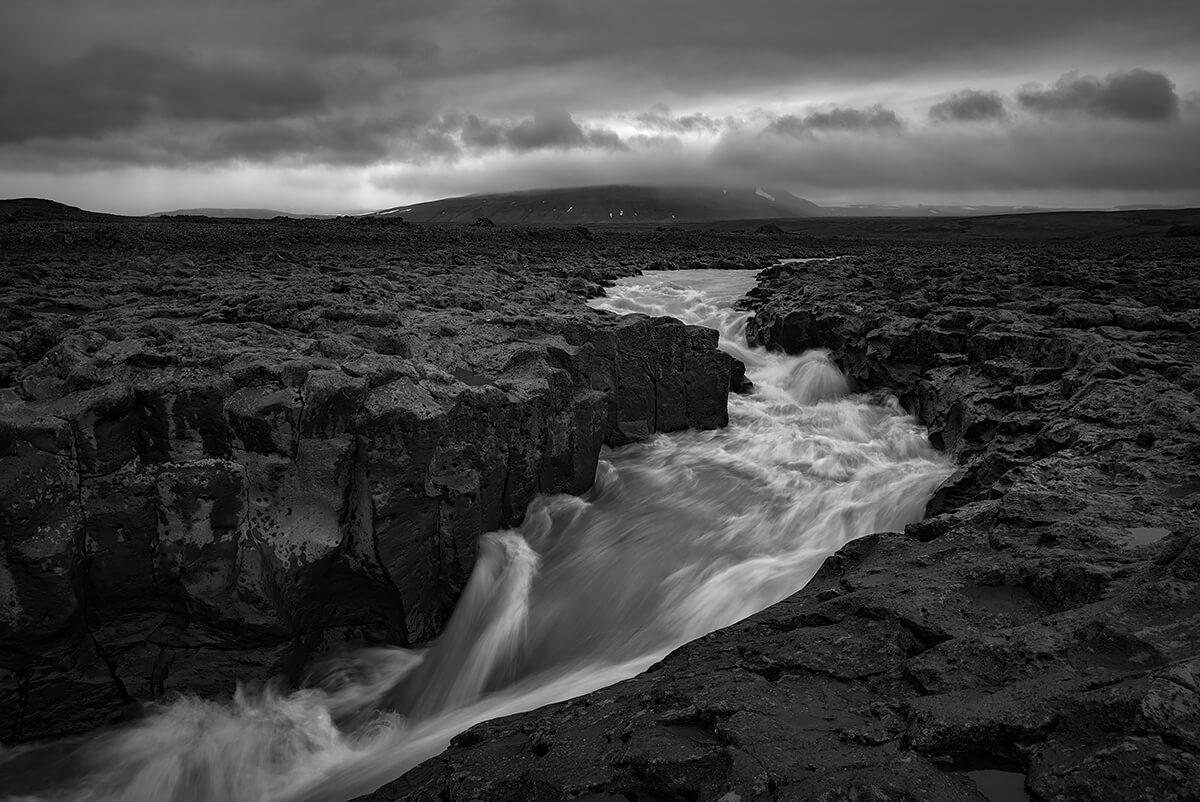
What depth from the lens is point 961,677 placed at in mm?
3789

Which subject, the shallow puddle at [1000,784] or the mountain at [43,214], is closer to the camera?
the shallow puddle at [1000,784]

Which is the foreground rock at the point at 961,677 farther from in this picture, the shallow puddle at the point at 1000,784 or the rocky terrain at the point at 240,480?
the rocky terrain at the point at 240,480

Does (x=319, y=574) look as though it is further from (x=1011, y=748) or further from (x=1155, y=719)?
(x=1155, y=719)

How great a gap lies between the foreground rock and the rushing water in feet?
7.63

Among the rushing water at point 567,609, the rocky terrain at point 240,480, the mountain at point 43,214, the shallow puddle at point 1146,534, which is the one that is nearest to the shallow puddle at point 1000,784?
the shallow puddle at point 1146,534

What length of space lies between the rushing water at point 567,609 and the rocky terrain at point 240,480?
1.19 ft

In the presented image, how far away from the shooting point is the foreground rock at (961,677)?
10.2 ft

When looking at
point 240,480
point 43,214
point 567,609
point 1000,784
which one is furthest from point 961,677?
point 43,214

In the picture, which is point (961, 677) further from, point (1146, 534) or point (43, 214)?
point (43, 214)

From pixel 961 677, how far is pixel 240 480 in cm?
647

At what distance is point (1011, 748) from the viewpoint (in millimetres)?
3242

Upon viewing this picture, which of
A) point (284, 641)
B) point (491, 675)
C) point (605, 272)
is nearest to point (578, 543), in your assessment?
point (491, 675)

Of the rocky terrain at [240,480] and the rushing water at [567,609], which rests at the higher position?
the rocky terrain at [240,480]

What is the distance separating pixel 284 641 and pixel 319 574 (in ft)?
2.48
